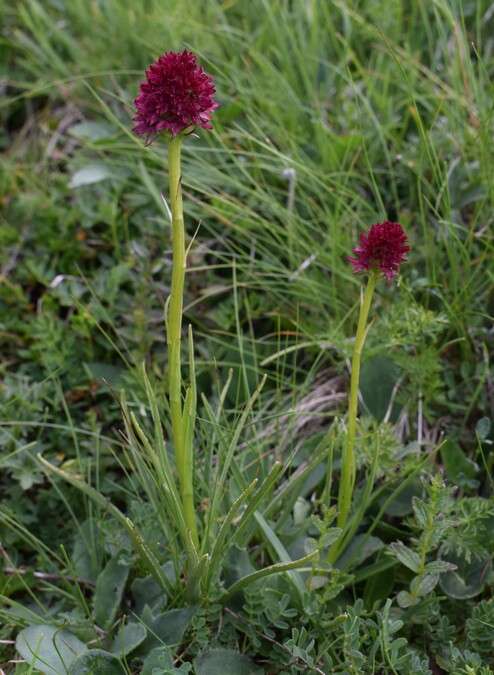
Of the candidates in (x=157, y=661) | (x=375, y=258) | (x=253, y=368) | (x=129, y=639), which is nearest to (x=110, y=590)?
(x=129, y=639)

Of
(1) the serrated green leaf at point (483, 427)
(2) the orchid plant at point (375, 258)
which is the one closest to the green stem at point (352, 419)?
(2) the orchid plant at point (375, 258)

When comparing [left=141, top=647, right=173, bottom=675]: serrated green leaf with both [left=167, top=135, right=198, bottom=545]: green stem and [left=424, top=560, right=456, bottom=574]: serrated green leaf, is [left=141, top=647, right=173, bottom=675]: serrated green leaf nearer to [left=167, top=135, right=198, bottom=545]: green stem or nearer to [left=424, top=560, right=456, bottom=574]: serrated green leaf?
[left=167, top=135, right=198, bottom=545]: green stem

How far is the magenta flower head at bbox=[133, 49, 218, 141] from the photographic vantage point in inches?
43.9

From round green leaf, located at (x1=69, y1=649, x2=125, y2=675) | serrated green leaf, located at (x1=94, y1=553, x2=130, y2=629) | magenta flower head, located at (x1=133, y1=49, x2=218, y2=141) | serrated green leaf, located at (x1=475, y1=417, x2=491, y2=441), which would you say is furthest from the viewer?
serrated green leaf, located at (x1=475, y1=417, x2=491, y2=441)

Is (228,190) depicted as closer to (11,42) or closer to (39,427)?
(39,427)

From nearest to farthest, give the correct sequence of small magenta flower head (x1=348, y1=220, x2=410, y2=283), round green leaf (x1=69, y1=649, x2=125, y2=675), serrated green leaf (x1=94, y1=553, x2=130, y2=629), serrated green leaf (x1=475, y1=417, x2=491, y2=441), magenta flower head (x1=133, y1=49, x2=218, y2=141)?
magenta flower head (x1=133, y1=49, x2=218, y2=141) < small magenta flower head (x1=348, y1=220, x2=410, y2=283) < round green leaf (x1=69, y1=649, x2=125, y2=675) < serrated green leaf (x1=94, y1=553, x2=130, y2=629) < serrated green leaf (x1=475, y1=417, x2=491, y2=441)

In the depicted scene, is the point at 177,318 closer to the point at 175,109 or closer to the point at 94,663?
the point at 175,109

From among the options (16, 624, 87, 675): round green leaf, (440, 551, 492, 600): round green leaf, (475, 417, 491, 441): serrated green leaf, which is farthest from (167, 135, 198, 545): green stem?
(475, 417, 491, 441): serrated green leaf

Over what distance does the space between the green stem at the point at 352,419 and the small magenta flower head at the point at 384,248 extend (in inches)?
1.1

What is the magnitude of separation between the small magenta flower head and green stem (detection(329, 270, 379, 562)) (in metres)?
0.03

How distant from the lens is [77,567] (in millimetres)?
1699

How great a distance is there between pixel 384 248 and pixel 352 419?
337 mm

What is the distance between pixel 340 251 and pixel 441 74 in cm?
99

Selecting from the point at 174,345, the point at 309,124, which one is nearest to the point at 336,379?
the point at 174,345
